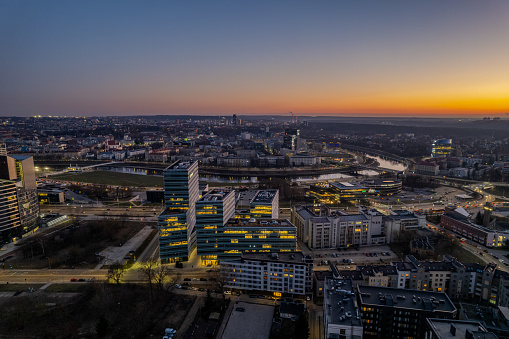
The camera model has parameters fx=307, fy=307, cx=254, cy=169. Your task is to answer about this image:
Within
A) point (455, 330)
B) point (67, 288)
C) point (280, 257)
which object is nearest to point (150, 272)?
point (67, 288)

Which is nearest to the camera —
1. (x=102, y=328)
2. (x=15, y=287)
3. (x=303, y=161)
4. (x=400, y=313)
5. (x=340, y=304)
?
(x=340, y=304)

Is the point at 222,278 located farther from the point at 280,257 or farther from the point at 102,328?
the point at 102,328

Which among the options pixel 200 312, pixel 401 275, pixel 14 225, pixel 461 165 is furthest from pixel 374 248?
pixel 461 165

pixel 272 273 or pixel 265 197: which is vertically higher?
pixel 265 197

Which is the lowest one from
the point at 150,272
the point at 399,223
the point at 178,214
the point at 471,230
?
the point at 471,230

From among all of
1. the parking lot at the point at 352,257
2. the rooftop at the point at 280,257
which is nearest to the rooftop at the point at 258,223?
the rooftop at the point at 280,257

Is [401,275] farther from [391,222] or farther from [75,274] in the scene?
[75,274]

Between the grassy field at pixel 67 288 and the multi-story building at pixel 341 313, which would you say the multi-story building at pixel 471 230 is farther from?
the grassy field at pixel 67 288
